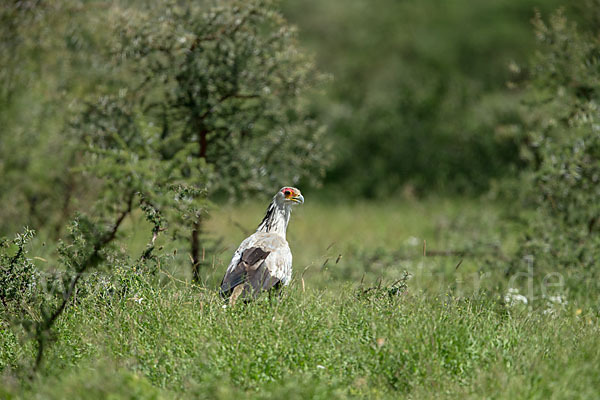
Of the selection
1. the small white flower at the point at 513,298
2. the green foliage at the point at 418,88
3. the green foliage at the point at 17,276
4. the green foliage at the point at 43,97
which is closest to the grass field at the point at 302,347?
the small white flower at the point at 513,298

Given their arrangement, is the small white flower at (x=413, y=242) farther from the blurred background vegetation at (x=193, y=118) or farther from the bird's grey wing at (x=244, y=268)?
the bird's grey wing at (x=244, y=268)

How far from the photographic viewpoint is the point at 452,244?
13.8 m

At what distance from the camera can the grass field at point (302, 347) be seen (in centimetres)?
526

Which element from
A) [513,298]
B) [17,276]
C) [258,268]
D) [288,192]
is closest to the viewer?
[17,276]

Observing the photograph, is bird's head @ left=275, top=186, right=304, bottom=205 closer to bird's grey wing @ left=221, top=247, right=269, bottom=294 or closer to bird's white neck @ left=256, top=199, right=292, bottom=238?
bird's white neck @ left=256, top=199, right=292, bottom=238

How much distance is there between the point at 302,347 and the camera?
19.0 feet

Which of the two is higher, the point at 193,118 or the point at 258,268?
the point at 193,118

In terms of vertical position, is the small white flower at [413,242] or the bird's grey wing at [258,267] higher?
the bird's grey wing at [258,267]

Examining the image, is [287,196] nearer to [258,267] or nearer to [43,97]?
[258,267]

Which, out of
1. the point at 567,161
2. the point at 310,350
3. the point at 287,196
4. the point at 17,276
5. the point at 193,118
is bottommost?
the point at 310,350

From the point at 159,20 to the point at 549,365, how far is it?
6.52 meters

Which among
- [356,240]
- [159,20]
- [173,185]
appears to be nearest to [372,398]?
[173,185]

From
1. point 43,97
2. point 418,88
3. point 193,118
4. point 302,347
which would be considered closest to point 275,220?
point 193,118

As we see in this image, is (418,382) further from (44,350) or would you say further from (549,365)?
(44,350)
